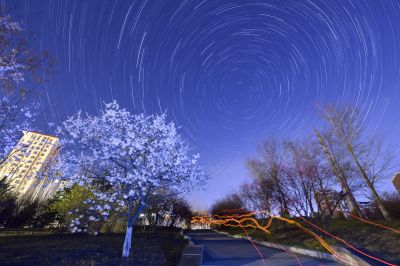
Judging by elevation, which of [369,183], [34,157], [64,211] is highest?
[369,183]

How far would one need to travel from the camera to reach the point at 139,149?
50.3 ft

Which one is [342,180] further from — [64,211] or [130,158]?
[64,211]

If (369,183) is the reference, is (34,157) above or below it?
below

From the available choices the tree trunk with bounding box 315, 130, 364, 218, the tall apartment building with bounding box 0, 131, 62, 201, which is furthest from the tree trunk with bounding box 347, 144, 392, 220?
the tall apartment building with bounding box 0, 131, 62, 201

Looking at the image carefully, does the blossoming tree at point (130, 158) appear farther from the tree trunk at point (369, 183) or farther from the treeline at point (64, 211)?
the tree trunk at point (369, 183)

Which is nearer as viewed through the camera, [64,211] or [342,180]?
[342,180]

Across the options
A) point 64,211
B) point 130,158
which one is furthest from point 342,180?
point 64,211

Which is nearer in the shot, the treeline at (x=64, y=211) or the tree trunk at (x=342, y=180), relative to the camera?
the tree trunk at (x=342, y=180)

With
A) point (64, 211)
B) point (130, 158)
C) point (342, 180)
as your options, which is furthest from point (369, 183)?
point (64, 211)

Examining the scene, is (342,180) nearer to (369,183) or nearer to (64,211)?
(369,183)

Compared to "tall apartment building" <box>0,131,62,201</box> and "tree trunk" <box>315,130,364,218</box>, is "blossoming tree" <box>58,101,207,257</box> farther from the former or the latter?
"tree trunk" <box>315,130,364,218</box>

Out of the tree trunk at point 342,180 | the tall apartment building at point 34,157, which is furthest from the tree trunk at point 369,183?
the tall apartment building at point 34,157

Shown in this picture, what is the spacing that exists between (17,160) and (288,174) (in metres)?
21.4

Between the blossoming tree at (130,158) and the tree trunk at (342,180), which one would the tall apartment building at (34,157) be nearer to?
the blossoming tree at (130,158)
